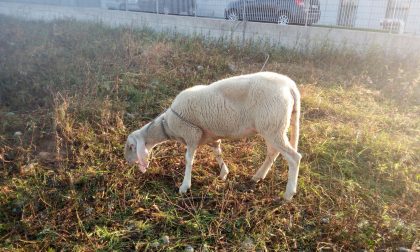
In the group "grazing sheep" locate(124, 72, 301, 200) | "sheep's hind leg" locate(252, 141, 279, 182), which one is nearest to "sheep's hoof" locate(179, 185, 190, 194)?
"grazing sheep" locate(124, 72, 301, 200)

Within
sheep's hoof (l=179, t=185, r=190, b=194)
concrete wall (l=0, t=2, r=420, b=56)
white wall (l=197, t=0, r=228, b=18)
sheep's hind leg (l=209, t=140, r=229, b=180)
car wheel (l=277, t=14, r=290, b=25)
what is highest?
white wall (l=197, t=0, r=228, b=18)

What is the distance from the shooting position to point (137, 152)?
3611mm

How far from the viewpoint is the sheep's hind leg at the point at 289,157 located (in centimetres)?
322

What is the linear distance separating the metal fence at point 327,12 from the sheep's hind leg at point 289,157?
610 centimetres

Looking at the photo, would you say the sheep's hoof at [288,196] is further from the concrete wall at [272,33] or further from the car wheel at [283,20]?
the car wheel at [283,20]

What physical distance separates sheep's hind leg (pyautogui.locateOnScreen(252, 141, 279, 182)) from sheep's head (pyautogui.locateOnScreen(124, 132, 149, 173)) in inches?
46.7

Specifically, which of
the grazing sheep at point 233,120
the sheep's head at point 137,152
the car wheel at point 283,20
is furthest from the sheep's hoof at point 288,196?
the car wheel at point 283,20

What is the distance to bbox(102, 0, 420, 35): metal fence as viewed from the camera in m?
7.66

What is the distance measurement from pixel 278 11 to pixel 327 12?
4.06 feet

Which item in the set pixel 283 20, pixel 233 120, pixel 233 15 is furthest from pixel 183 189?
pixel 233 15

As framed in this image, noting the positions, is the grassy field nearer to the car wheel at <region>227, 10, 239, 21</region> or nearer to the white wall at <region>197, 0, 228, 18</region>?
the car wheel at <region>227, 10, 239, 21</region>

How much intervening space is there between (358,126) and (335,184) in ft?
5.20

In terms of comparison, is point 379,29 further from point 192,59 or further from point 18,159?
point 18,159

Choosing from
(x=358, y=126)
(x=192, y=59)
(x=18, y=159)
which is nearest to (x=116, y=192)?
(x=18, y=159)
